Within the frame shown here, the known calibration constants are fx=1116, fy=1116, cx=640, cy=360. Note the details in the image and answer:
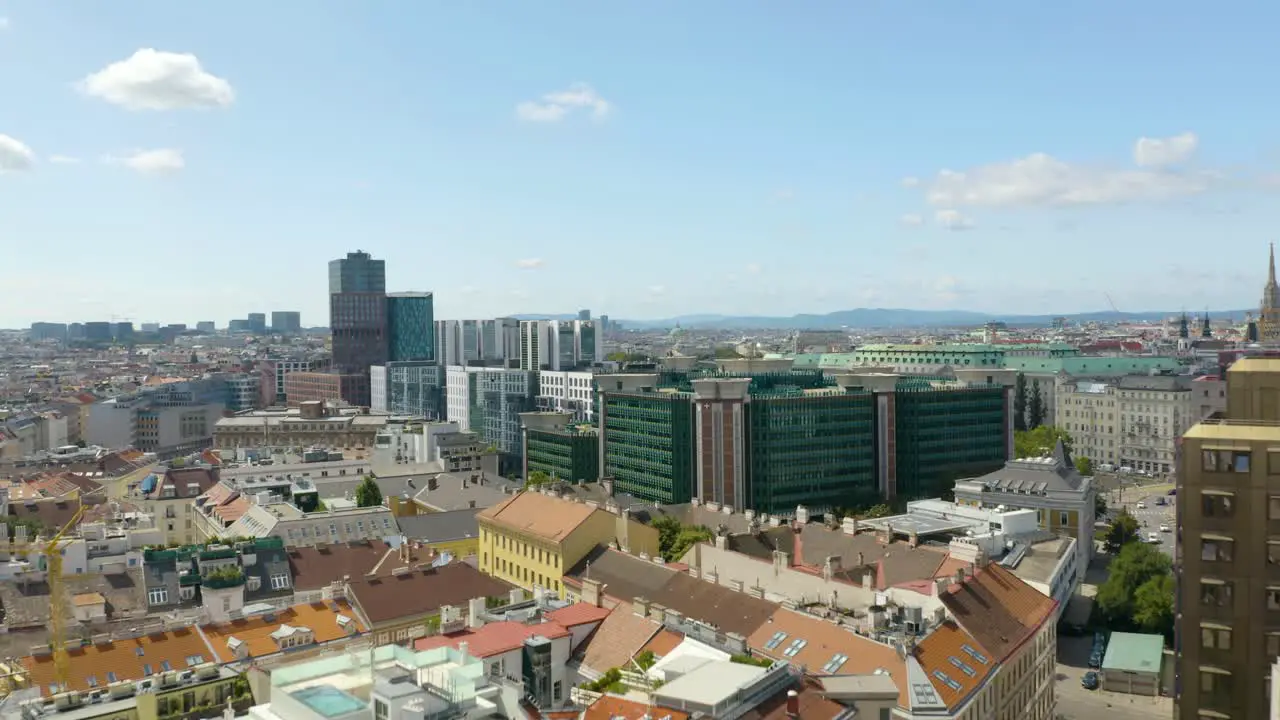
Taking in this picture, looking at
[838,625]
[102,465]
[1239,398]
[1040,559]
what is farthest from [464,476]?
[1239,398]

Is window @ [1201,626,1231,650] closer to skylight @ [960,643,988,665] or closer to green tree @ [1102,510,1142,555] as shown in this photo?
skylight @ [960,643,988,665]

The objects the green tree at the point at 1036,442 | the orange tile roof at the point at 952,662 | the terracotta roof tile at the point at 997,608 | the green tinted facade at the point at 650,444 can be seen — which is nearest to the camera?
the orange tile roof at the point at 952,662

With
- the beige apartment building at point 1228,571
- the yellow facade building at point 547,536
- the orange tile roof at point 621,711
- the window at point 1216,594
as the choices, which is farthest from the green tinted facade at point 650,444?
the orange tile roof at point 621,711

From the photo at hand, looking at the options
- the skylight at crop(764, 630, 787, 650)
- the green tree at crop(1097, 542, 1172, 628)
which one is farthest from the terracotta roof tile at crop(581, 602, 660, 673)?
the green tree at crop(1097, 542, 1172, 628)

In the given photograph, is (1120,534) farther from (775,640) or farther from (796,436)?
(775,640)

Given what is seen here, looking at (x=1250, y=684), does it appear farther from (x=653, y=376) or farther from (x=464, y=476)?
(x=653, y=376)

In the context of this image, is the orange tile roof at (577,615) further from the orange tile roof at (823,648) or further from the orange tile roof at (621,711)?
the orange tile roof at (621,711)
